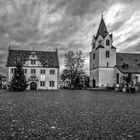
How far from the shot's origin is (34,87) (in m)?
48.7

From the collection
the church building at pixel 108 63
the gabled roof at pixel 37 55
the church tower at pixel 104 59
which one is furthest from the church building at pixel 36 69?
the church building at pixel 108 63

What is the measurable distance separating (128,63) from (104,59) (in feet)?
31.5

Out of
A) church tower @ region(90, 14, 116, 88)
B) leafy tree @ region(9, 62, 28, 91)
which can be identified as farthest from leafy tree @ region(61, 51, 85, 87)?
leafy tree @ region(9, 62, 28, 91)

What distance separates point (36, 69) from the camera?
49219 mm

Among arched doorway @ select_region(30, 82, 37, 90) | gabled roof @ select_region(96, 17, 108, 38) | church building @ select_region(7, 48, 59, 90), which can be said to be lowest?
arched doorway @ select_region(30, 82, 37, 90)

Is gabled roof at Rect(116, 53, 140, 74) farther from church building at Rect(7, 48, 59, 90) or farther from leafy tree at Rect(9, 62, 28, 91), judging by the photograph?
leafy tree at Rect(9, 62, 28, 91)

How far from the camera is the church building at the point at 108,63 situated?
181 feet

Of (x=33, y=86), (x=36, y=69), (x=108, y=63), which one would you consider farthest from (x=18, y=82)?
(x=108, y=63)

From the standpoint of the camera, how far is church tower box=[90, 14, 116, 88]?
56594mm

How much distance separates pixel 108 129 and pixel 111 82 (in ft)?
175

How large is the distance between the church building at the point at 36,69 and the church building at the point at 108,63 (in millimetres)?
17039

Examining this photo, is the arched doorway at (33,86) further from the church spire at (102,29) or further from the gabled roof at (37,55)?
the church spire at (102,29)

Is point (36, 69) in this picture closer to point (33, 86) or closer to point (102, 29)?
point (33, 86)

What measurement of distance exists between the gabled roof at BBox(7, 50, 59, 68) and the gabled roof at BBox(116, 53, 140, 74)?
2415 centimetres
